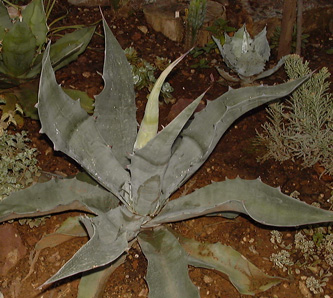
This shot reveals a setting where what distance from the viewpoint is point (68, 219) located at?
199cm

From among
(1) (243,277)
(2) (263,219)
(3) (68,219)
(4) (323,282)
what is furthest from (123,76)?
(4) (323,282)

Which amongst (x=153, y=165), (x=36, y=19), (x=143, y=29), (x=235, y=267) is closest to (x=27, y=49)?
(x=36, y=19)

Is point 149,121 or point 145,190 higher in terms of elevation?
point 149,121

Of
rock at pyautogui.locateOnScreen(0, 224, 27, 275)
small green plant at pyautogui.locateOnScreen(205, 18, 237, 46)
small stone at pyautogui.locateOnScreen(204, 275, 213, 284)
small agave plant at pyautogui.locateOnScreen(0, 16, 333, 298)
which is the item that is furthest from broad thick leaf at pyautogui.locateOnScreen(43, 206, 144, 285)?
small green plant at pyautogui.locateOnScreen(205, 18, 237, 46)

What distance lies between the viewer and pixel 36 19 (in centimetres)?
226

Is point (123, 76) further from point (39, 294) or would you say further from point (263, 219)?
point (39, 294)

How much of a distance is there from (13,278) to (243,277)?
98 centimetres

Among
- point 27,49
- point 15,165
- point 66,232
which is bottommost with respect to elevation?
point 66,232

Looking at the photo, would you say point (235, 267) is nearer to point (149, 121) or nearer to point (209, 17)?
point (149, 121)

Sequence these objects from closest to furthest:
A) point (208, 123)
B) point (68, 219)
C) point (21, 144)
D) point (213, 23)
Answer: point (208, 123)
point (68, 219)
point (21, 144)
point (213, 23)

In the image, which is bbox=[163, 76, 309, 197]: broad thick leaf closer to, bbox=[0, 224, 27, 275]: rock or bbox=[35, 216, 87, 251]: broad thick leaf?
bbox=[35, 216, 87, 251]: broad thick leaf

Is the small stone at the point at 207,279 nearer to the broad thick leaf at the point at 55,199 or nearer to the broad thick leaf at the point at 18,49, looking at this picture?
the broad thick leaf at the point at 55,199

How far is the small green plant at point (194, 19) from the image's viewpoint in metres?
2.63

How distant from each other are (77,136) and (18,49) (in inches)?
24.2
